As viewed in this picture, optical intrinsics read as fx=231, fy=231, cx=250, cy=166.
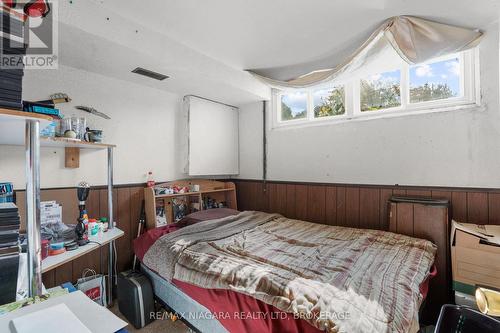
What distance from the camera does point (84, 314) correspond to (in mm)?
708

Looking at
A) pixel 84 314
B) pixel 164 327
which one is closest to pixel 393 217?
pixel 164 327

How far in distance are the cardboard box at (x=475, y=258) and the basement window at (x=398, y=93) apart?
1078mm

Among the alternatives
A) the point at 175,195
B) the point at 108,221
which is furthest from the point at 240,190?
the point at 108,221

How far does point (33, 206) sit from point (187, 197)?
2.06 meters

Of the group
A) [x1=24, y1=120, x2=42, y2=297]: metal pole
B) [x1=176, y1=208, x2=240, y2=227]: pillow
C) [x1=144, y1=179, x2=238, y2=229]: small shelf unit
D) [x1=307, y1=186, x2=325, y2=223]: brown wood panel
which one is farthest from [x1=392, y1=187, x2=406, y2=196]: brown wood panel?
[x1=24, y1=120, x2=42, y2=297]: metal pole

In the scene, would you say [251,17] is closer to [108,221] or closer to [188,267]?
[188,267]

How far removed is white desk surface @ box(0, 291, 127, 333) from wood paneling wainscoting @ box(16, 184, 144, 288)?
1.34 metres

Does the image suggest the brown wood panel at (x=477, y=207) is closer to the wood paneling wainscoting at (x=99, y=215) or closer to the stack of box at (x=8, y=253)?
the stack of box at (x=8, y=253)

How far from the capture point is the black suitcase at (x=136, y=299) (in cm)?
181

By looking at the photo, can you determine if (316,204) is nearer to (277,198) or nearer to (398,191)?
(277,198)

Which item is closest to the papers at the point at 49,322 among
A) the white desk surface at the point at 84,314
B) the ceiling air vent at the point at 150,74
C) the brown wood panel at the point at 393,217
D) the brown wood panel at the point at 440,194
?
the white desk surface at the point at 84,314

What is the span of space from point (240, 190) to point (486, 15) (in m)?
2.91

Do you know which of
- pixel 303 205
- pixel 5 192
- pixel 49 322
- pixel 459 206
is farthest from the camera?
pixel 303 205

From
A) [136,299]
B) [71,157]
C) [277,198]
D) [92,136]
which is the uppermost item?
[92,136]
